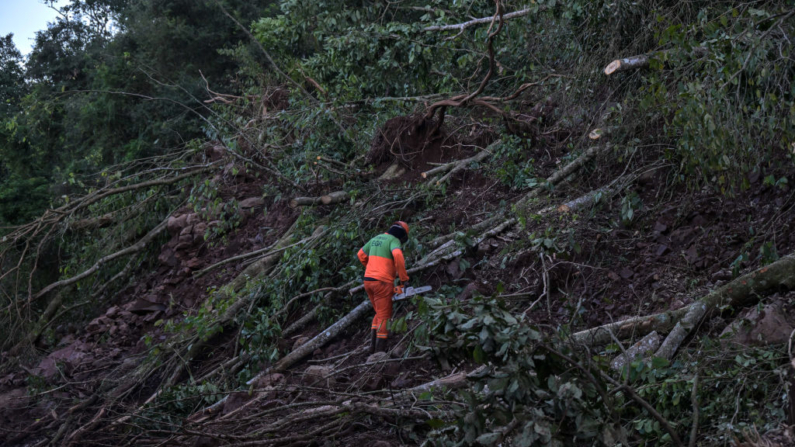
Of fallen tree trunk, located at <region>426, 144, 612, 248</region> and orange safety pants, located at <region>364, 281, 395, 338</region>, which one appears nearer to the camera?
orange safety pants, located at <region>364, 281, 395, 338</region>

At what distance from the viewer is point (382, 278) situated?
6316 millimetres

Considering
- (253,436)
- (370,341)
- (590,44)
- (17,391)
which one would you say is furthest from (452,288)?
(17,391)

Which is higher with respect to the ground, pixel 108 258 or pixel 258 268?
pixel 108 258

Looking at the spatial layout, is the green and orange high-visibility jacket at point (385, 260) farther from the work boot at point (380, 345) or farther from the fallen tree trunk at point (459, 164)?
the fallen tree trunk at point (459, 164)

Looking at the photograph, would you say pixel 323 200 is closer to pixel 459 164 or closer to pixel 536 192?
pixel 459 164

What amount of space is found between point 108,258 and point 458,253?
5368mm

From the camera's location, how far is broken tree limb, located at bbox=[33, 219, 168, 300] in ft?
28.4

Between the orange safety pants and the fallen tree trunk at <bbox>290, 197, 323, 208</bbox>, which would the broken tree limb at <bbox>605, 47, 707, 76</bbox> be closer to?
the orange safety pants

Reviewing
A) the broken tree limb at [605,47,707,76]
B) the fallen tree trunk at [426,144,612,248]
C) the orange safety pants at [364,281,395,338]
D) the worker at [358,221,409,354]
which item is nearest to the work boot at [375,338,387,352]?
the worker at [358,221,409,354]

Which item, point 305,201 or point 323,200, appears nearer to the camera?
point 305,201

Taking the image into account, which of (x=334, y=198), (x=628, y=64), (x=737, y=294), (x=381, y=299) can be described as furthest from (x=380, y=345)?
(x=628, y=64)

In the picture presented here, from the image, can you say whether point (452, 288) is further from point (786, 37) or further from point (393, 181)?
point (786, 37)

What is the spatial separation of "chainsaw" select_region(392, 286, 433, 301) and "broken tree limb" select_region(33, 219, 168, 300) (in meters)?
4.86

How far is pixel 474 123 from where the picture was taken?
904cm
